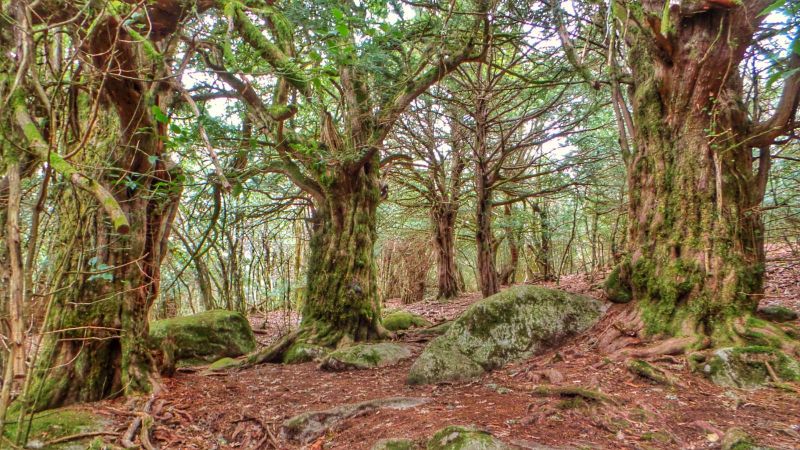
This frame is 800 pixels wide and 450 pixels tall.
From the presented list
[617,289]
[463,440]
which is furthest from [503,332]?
[463,440]

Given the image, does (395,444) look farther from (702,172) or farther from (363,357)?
(702,172)

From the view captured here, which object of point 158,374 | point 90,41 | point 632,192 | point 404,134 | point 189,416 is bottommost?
point 189,416

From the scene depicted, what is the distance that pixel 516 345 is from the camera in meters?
4.46

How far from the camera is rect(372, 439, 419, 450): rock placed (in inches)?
102

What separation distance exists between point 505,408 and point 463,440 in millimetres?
848

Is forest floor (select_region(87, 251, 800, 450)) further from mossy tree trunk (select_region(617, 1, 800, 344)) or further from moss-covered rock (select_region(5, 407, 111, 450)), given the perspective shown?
mossy tree trunk (select_region(617, 1, 800, 344))

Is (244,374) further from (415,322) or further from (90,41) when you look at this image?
(90,41)

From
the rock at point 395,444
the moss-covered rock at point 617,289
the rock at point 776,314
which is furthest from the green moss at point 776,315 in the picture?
the rock at point 395,444

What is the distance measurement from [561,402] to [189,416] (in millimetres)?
3167

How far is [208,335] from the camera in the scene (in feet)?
21.2

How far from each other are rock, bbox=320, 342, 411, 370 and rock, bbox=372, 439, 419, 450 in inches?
100

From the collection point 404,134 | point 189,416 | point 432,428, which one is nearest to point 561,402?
point 432,428

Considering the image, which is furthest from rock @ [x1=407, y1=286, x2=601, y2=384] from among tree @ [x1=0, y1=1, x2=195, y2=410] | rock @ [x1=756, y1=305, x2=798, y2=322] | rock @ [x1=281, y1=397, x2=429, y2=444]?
tree @ [x1=0, y1=1, x2=195, y2=410]

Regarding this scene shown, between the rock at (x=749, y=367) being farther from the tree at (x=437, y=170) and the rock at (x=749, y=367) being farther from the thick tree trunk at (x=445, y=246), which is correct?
the thick tree trunk at (x=445, y=246)
